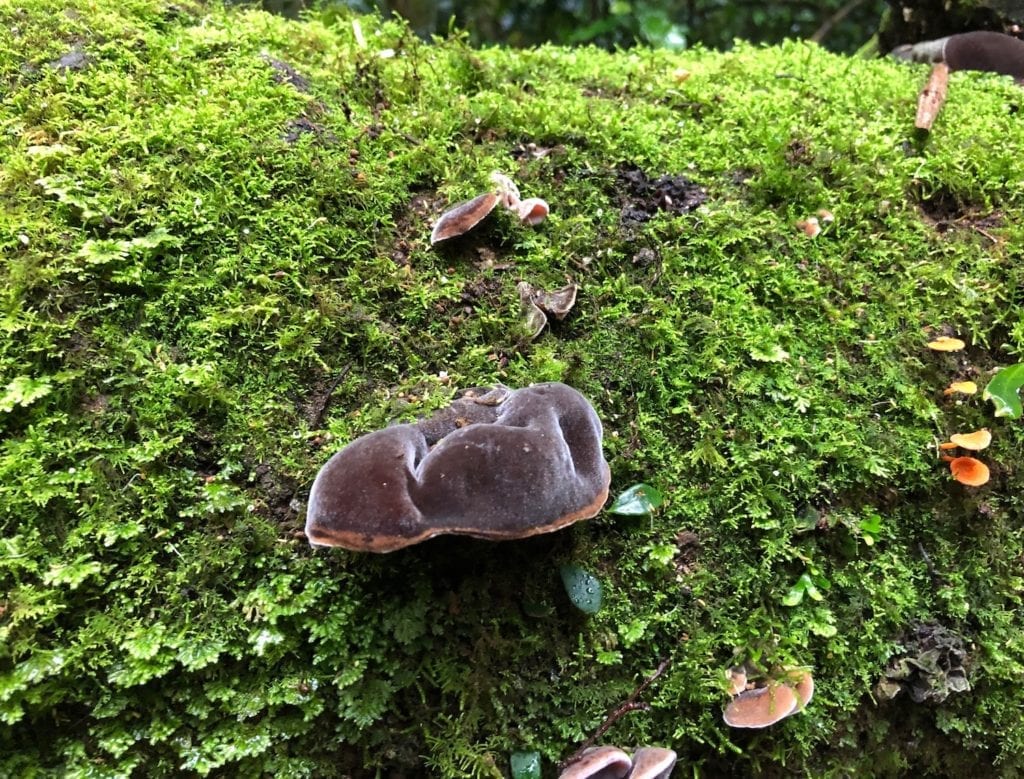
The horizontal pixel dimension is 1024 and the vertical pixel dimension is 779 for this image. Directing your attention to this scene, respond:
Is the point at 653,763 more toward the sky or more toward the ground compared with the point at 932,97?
more toward the ground

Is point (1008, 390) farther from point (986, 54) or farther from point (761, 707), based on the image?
point (986, 54)

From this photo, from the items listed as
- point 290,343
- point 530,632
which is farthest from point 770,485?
point 290,343

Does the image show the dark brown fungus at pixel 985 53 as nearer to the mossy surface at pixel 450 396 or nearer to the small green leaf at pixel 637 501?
the mossy surface at pixel 450 396

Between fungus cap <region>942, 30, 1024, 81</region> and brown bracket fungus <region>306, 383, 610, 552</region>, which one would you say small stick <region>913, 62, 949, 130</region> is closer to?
fungus cap <region>942, 30, 1024, 81</region>

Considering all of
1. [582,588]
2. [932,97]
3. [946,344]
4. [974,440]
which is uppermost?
[932,97]

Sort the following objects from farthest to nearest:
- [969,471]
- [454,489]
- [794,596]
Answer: [969,471]
[794,596]
[454,489]

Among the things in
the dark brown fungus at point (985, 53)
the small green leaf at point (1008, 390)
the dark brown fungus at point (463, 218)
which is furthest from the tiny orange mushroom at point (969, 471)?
the dark brown fungus at point (985, 53)

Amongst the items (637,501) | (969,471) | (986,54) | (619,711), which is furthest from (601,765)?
(986,54)
